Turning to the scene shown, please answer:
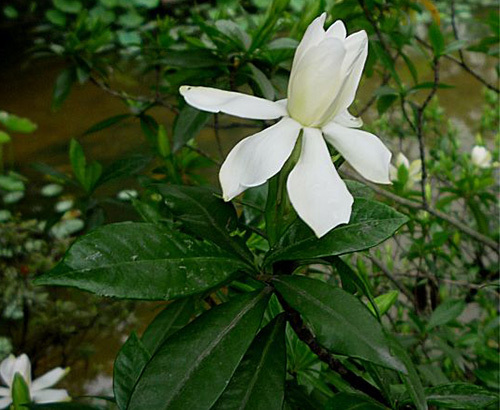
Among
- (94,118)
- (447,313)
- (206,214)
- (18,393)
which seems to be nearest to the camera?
(206,214)

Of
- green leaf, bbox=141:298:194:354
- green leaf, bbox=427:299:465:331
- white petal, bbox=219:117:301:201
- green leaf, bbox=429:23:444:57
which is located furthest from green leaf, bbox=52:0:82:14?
white petal, bbox=219:117:301:201

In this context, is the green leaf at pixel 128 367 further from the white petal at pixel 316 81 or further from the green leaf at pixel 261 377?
the white petal at pixel 316 81

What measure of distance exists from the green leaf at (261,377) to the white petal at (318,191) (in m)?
0.13

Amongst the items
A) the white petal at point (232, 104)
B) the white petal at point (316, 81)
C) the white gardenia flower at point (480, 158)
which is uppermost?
the white petal at point (316, 81)

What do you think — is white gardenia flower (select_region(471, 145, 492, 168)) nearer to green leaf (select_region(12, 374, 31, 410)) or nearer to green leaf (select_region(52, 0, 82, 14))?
green leaf (select_region(12, 374, 31, 410))

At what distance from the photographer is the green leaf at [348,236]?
1.51 feet

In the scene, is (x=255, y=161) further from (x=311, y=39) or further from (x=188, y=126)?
(x=188, y=126)

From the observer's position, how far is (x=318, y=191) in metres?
0.41

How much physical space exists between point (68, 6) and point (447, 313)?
4076 millimetres

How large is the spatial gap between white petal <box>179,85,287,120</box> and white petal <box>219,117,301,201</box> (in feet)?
0.08

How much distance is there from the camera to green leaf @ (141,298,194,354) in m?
0.58

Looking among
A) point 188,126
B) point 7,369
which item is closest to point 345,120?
point 188,126

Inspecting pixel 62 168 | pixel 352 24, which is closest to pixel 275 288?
pixel 352 24

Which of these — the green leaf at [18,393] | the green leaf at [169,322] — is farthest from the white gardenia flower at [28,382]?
the green leaf at [169,322]
